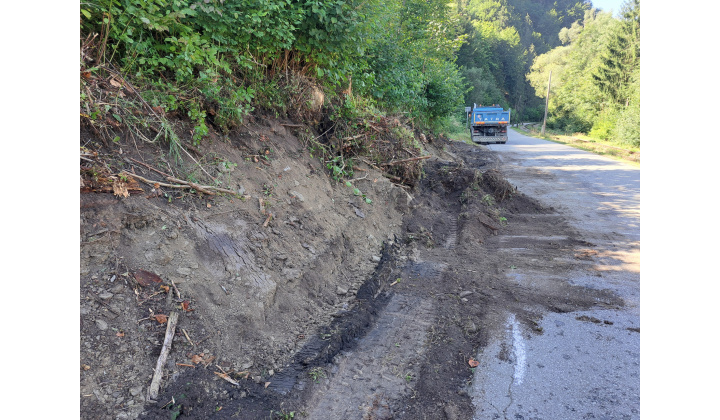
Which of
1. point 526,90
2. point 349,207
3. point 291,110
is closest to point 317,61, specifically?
point 291,110

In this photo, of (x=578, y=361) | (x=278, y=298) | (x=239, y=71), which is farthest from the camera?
(x=239, y=71)

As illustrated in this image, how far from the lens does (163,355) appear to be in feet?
10.2

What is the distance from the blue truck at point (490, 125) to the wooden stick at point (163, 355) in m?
27.1

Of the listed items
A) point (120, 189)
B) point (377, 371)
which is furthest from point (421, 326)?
point (120, 189)

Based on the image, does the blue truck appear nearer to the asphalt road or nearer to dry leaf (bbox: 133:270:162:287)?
the asphalt road

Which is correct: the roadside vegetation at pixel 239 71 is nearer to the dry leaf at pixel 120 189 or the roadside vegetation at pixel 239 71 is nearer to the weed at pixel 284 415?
the dry leaf at pixel 120 189

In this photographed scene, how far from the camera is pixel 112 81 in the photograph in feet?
13.5

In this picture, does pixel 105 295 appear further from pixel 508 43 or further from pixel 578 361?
pixel 508 43

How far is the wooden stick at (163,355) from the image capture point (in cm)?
289

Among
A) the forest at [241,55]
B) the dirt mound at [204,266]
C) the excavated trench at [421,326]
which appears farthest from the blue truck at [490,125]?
the dirt mound at [204,266]

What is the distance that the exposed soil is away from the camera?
3031 millimetres

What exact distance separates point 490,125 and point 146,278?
89.0ft

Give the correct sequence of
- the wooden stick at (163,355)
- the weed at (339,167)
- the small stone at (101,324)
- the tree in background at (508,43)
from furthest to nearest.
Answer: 1. the tree in background at (508,43)
2. the weed at (339,167)
3. the small stone at (101,324)
4. the wooden stick at (163,355)

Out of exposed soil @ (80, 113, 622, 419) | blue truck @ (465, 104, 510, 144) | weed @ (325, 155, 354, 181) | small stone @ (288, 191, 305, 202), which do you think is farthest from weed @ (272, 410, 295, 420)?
blue truck @ (465, 104, 510, 144)
